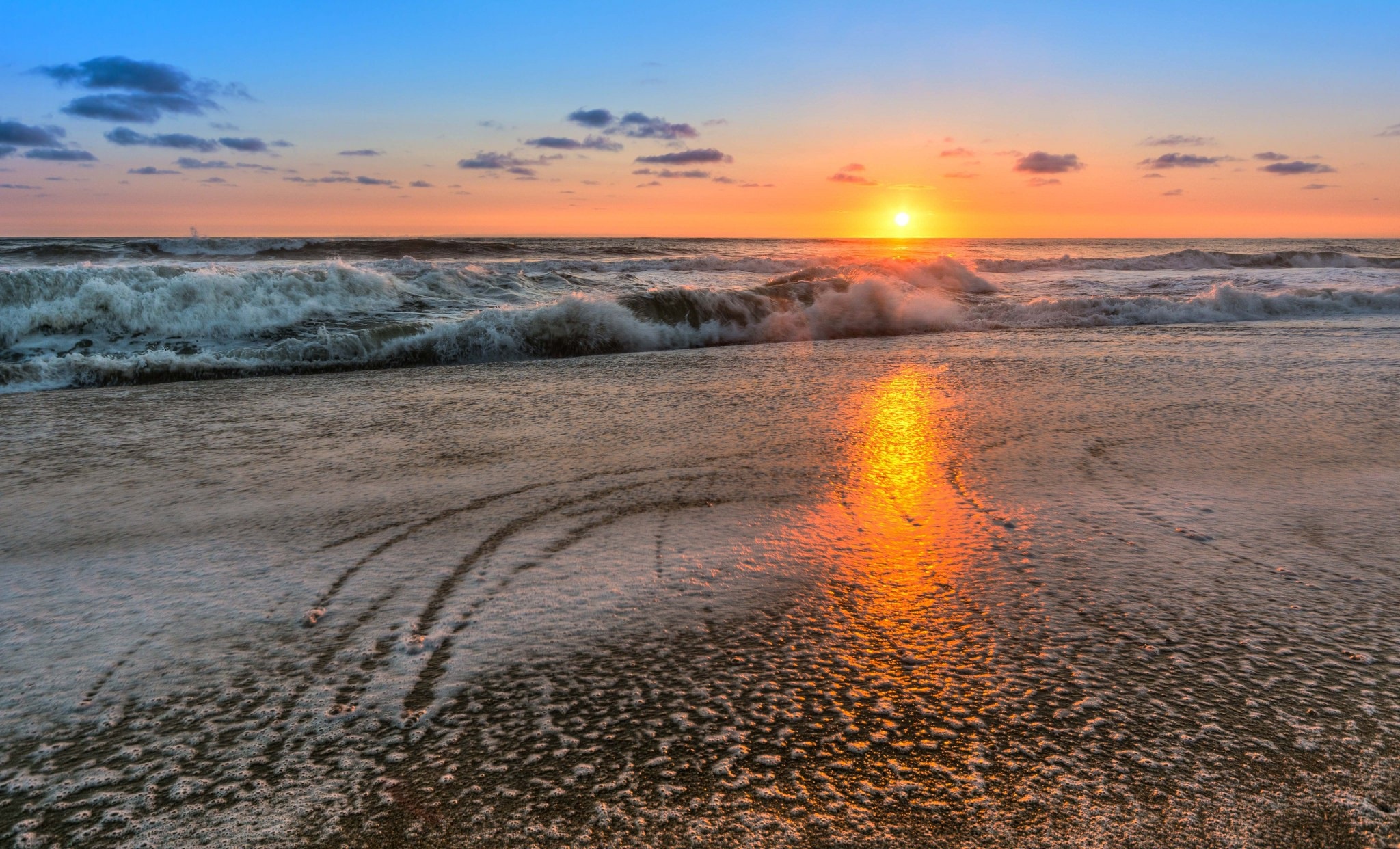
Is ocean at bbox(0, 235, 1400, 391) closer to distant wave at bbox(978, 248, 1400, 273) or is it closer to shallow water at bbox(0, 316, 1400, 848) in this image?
shallow water at bbox(0, 316, 1400, 848)

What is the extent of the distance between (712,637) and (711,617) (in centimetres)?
10

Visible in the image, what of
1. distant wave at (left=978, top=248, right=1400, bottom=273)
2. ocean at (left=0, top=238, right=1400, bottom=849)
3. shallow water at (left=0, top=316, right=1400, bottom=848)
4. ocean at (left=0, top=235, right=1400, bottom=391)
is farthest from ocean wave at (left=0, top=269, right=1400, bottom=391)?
distant wave at (left=978, top=248, right=1400, bottom=273)

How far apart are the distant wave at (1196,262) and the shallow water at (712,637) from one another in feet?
79.4

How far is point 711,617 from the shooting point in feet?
6.88

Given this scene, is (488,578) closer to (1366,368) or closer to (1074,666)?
(1074,666)

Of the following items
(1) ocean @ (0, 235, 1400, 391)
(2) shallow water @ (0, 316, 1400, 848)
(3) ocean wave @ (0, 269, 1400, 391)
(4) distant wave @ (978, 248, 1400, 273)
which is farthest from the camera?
(4) distant wave @ (978, 248, 1400, 273)

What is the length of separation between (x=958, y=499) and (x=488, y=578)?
172 centimetres

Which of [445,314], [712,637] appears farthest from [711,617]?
[445,314]

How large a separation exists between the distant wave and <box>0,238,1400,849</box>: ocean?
22882 mm

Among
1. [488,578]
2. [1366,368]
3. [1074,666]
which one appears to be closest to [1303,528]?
[1074,666]

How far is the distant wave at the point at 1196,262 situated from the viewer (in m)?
26.3

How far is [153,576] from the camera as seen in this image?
241cm

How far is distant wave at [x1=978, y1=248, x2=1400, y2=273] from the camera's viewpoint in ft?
86.3

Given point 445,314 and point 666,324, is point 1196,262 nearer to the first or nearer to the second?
point 666,324
